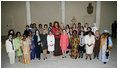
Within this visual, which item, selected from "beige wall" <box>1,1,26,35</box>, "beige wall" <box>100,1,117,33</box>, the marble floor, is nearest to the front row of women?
the marble floor

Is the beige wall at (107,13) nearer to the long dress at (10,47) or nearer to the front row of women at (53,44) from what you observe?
the front row of women at (53,44)

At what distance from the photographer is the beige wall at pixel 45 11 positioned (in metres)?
11.1

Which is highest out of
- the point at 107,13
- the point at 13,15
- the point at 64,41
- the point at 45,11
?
the point at 45,11

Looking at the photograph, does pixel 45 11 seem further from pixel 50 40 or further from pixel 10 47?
pixel 10 47

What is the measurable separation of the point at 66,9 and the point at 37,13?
2.62 metres

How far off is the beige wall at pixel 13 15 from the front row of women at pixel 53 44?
6.81 meters

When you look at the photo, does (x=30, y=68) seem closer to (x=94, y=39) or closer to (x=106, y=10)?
(x=94, y=39)

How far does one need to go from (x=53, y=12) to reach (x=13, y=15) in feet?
12.3

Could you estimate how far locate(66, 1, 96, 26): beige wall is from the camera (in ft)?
36.2

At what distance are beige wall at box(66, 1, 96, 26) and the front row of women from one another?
5.84m

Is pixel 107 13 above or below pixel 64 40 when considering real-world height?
above

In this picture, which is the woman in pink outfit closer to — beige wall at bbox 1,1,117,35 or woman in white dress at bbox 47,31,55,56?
woman in white dress at bbox 47,31,55,56

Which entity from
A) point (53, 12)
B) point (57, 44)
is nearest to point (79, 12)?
point (53, 12)

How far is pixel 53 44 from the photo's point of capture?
17.8 ft
